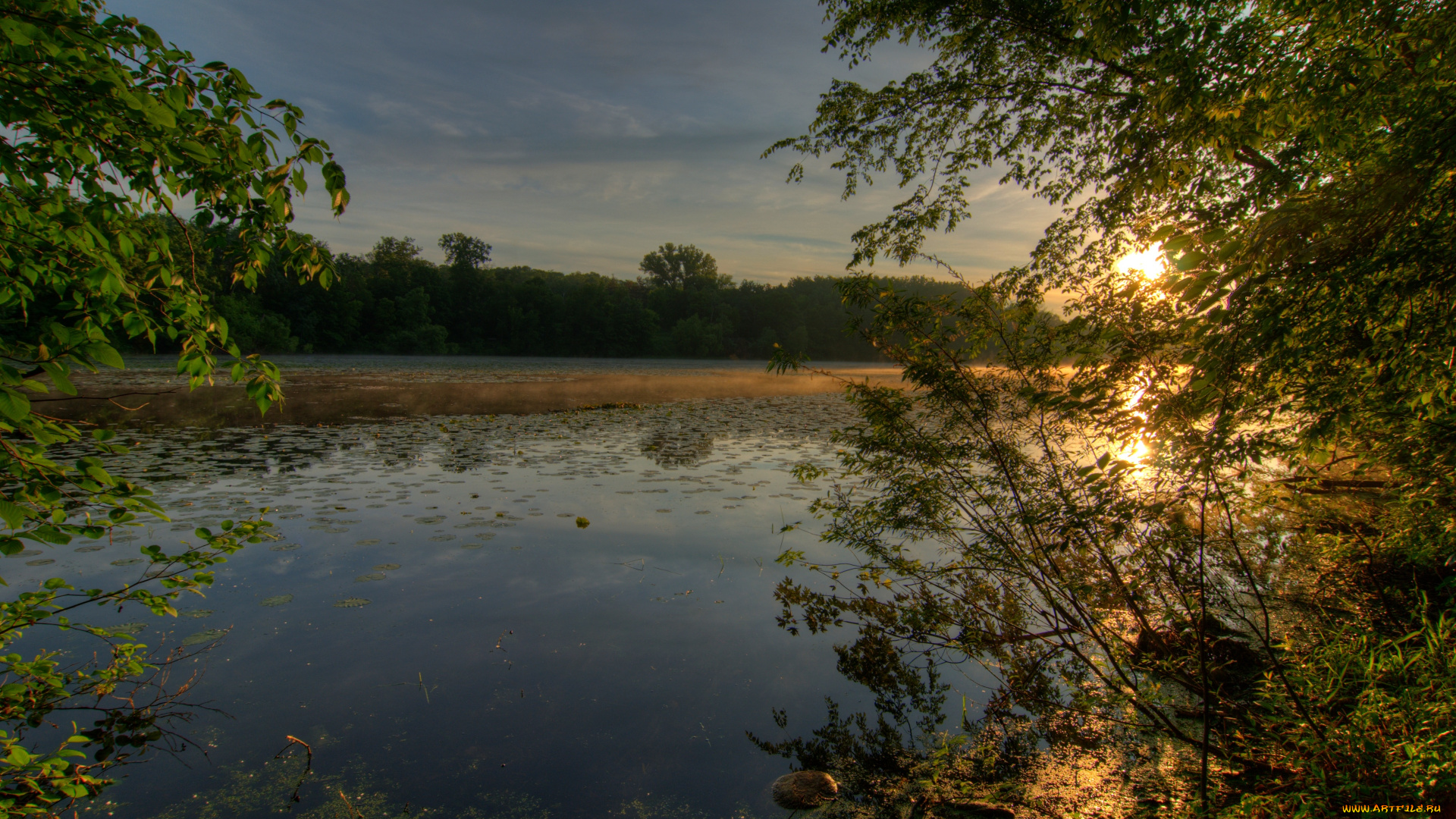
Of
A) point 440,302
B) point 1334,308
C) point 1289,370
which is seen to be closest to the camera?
point 1334,308

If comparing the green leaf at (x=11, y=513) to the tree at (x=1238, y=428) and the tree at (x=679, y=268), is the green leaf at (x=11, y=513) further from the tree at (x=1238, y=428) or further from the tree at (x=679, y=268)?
the tree at (x=679, y=268)

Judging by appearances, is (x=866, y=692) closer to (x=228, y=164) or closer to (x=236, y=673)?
(x=236, y=673)

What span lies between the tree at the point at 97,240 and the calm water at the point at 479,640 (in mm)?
1059

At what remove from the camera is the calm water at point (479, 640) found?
3.22m

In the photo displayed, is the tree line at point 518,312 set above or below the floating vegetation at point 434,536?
above

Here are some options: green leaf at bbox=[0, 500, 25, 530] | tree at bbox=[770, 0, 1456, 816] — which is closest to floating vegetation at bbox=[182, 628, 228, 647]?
green leaf at bbox=[0, 500, 25, 530]

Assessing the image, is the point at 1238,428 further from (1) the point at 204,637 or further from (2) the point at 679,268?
(2) the point at 679,268

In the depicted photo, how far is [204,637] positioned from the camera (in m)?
4.49

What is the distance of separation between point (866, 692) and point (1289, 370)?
3120 mm

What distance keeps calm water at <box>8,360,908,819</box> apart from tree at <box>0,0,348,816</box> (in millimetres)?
1059

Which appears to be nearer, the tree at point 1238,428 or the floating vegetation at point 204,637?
the tree at point 1238,428

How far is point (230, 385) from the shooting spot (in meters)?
22.1

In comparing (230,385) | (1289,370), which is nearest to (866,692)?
(1289,370)

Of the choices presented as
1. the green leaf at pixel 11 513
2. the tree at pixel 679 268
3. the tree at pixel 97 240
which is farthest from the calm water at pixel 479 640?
the tree at pixel 679 268
